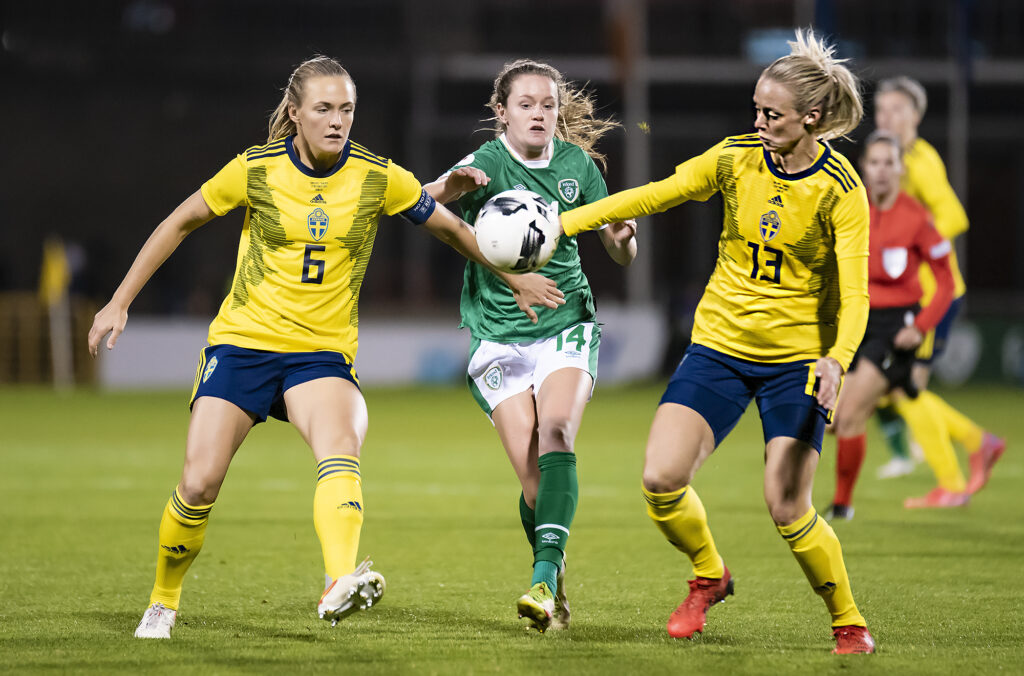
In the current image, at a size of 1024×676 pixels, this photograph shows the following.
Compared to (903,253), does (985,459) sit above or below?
below

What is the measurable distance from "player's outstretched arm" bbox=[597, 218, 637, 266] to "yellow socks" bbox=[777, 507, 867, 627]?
1.30 metres

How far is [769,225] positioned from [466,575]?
245 cm

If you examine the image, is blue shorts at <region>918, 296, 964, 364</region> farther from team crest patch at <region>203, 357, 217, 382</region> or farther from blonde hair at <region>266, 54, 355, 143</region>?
team crest patch at <region>203, 357, 217, 382</region>

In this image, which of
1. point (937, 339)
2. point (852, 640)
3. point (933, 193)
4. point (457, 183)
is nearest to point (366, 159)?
point (457, 183)

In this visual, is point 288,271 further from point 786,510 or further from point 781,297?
point 786,510

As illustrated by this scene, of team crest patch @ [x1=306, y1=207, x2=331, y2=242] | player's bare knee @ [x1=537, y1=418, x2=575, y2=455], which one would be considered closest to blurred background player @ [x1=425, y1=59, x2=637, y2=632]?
player's bare knee @ [x1=537, y1=418, x2=575, y2=455]

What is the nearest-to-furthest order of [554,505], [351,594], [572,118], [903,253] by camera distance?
[351,594] → [554,505] → [572,118] → [903,253]

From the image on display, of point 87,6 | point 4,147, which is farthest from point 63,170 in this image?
point 87,6

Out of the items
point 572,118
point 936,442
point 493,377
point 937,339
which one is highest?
point 572,118

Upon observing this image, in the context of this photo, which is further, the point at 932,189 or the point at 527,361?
the point at 932,189

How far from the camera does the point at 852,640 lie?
4.57 m

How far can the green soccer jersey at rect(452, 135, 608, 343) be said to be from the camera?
536 cm

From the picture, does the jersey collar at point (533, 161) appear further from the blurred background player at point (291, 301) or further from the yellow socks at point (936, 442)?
the yellow socks at point (936, 442)

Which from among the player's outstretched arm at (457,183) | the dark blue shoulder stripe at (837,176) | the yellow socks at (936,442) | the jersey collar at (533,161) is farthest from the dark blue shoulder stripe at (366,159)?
the yellow socks at (936,442)
